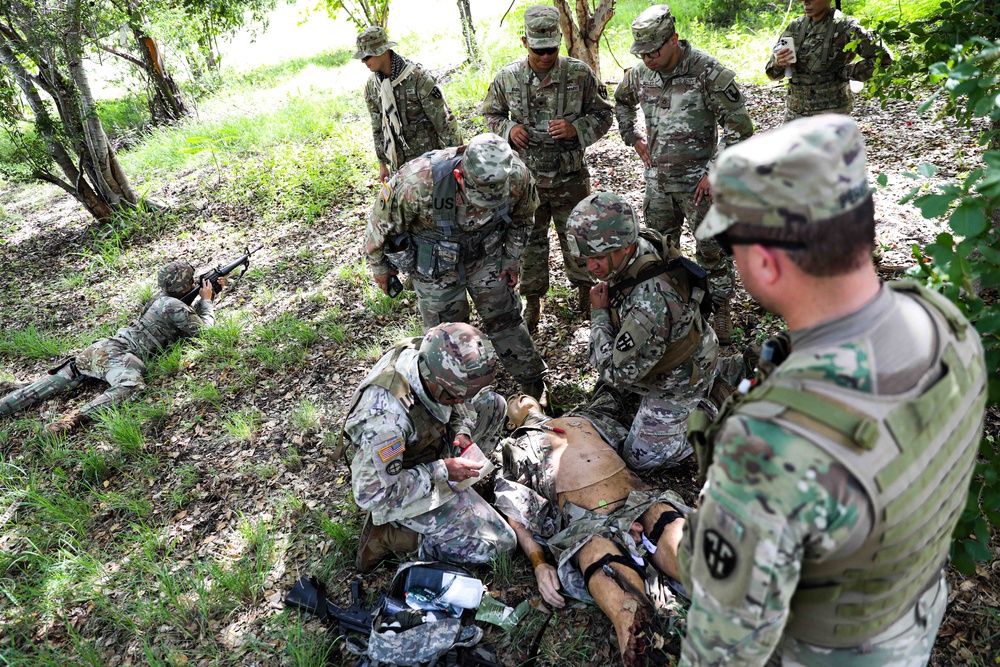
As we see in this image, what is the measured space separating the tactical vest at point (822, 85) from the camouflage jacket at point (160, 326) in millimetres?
5354

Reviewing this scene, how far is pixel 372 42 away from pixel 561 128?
1891mm

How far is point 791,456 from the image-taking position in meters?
1.15

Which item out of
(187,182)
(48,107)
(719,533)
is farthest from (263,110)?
(719,533)

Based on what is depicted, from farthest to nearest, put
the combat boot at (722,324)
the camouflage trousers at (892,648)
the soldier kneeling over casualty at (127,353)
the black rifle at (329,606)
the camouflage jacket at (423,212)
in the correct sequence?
the soldier kneeling over casualty at (127,353), the combat boot at (722,324), the camouflage jacket at (423,212), the black rifle at (329,606), the camouflage trousers at (892,648)

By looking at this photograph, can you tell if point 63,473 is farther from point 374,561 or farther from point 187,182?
point 187,182

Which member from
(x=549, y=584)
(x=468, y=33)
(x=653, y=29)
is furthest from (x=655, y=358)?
(x=468, y=33)

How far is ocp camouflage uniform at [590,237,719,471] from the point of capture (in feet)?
10.1

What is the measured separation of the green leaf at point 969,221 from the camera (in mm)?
1571

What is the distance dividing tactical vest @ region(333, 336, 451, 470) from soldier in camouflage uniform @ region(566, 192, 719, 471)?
964 millimetres

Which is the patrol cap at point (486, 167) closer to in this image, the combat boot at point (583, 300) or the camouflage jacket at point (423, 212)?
the camouflage jacket at point (423, 212)

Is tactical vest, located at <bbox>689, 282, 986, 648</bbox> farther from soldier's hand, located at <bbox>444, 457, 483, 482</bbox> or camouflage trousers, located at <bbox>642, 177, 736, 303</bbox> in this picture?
camouflage trousers, located at <bbox>642, 177, 736, 303</bbox>

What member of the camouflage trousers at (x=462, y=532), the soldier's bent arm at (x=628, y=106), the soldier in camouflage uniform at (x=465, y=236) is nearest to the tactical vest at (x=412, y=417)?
the camouflage trousers at (x=462, y=532)

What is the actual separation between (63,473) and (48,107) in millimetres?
5956

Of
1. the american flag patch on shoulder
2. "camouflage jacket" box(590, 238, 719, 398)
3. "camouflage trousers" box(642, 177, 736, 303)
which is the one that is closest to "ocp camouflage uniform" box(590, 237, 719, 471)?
"camouflage jacket" box(590, 238, 719, 398)
